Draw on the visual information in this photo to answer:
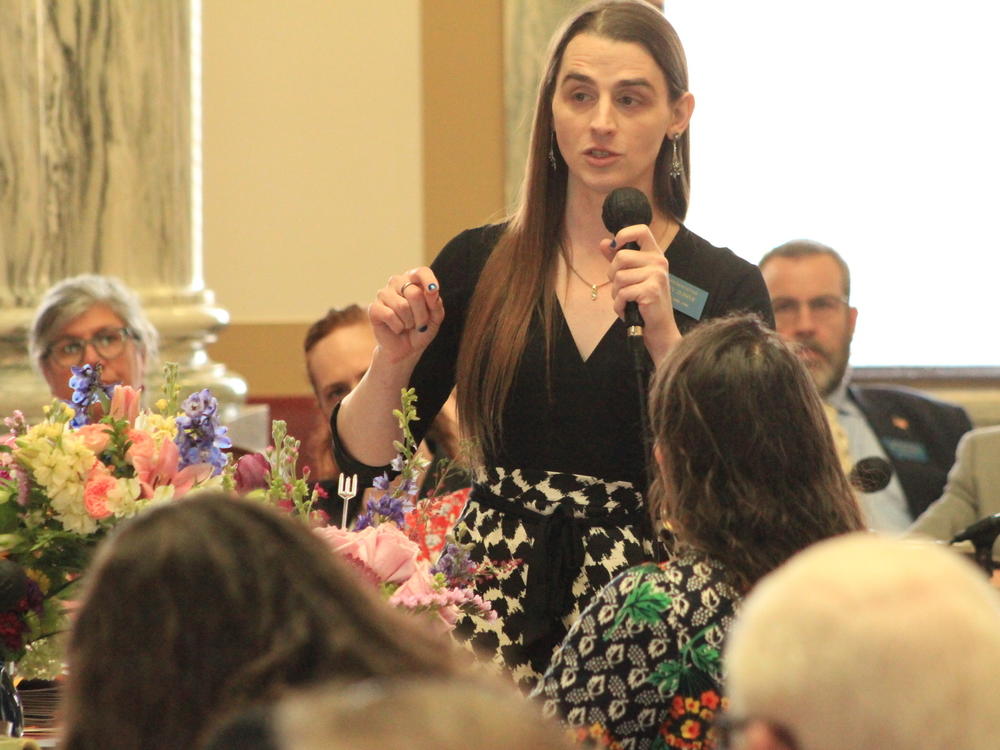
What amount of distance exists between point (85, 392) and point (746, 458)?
0.87 metres

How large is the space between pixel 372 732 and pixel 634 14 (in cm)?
192

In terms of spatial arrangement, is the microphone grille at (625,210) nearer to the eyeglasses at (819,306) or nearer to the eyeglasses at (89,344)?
the eyeglasses at (89,344)

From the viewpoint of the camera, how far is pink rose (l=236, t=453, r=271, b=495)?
2.06 m

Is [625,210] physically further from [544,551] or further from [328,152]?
[328,152]

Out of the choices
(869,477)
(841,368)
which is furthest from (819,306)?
(869,477)

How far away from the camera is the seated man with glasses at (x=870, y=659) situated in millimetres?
1008

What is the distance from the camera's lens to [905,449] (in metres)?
4.93

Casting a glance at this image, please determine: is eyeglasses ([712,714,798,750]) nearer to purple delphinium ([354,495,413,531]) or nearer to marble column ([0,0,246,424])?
purple delphinium ([354,495,413,531])

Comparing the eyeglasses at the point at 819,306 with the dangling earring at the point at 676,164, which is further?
the eyeglasses at the point at 819,306

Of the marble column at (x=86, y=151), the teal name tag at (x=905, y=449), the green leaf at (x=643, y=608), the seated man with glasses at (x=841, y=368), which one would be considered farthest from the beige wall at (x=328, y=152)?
the green leaf at (x=643, y=608)

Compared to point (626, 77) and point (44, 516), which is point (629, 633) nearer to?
point (44, 516)

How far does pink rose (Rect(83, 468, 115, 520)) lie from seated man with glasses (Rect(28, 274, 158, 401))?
7.00 ft

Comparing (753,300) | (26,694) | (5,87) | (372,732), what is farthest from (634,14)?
(5,87)

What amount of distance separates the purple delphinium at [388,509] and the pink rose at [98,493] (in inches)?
12.4
